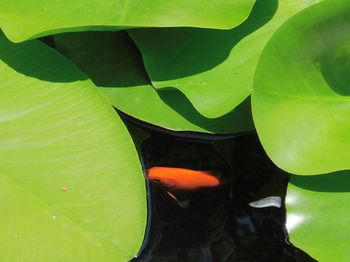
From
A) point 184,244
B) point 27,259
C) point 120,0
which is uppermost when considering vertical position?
point 120,0

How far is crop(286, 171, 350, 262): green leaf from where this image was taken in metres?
1.16

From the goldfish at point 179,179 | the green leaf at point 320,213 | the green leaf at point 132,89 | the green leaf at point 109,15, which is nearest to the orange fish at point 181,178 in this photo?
the goldfish at point 179,179

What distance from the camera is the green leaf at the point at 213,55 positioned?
1246 mm

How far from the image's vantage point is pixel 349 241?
1162 mm

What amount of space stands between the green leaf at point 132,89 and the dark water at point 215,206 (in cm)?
8

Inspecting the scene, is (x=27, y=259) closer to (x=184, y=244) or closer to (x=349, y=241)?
(x=184, y=244)

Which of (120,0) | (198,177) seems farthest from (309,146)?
(120,0)

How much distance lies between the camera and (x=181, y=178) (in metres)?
1.33

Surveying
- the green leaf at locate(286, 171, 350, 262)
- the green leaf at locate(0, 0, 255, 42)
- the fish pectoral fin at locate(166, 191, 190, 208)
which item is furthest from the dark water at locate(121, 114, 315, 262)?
the green leaf at locate(0, 0, 255, 42)

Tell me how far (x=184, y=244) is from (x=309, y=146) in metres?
0.34

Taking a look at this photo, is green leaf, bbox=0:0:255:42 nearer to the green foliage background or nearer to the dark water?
the green foliage background

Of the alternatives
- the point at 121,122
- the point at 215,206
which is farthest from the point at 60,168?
the point at 215,206

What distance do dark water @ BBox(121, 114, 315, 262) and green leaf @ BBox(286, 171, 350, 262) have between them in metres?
0.13

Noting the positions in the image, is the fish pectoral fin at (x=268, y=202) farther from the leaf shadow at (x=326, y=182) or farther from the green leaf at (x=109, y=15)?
the green leaf at (x=109, y=15)
